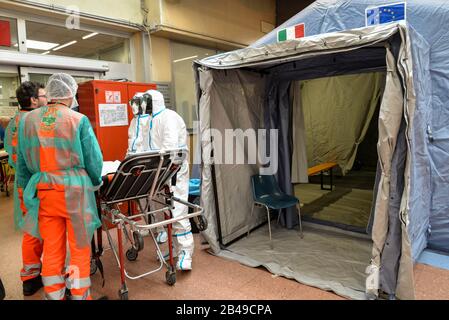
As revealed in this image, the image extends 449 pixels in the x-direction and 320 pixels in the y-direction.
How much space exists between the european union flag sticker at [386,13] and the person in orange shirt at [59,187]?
9.18ft

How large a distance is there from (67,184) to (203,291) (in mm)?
1287

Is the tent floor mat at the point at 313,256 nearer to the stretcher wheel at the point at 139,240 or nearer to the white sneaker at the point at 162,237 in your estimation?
the white sneaker at the point at 162,237

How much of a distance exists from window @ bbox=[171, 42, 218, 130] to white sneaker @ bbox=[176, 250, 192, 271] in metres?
3.29

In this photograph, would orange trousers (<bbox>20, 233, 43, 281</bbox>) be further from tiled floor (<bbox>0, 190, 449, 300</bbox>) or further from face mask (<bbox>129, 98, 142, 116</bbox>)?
face mask (<bbox>129, 98, 142, 116</bbox>)

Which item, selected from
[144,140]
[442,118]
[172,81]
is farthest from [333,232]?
[172,81]

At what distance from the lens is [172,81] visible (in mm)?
5570

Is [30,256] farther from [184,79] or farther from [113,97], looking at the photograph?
[184,79]

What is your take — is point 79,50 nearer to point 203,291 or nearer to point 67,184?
point 67,184

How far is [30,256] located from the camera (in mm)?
2504

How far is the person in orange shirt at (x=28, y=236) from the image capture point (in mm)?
2467

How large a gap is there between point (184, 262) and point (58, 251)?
3.44 feet

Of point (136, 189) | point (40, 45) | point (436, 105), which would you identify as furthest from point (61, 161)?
point (436, 105)

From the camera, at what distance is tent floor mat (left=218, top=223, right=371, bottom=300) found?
8.44ft

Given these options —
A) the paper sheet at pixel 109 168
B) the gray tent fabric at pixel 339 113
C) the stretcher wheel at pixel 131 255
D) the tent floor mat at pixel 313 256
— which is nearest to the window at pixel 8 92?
the paper sheet at pixel 109 168
